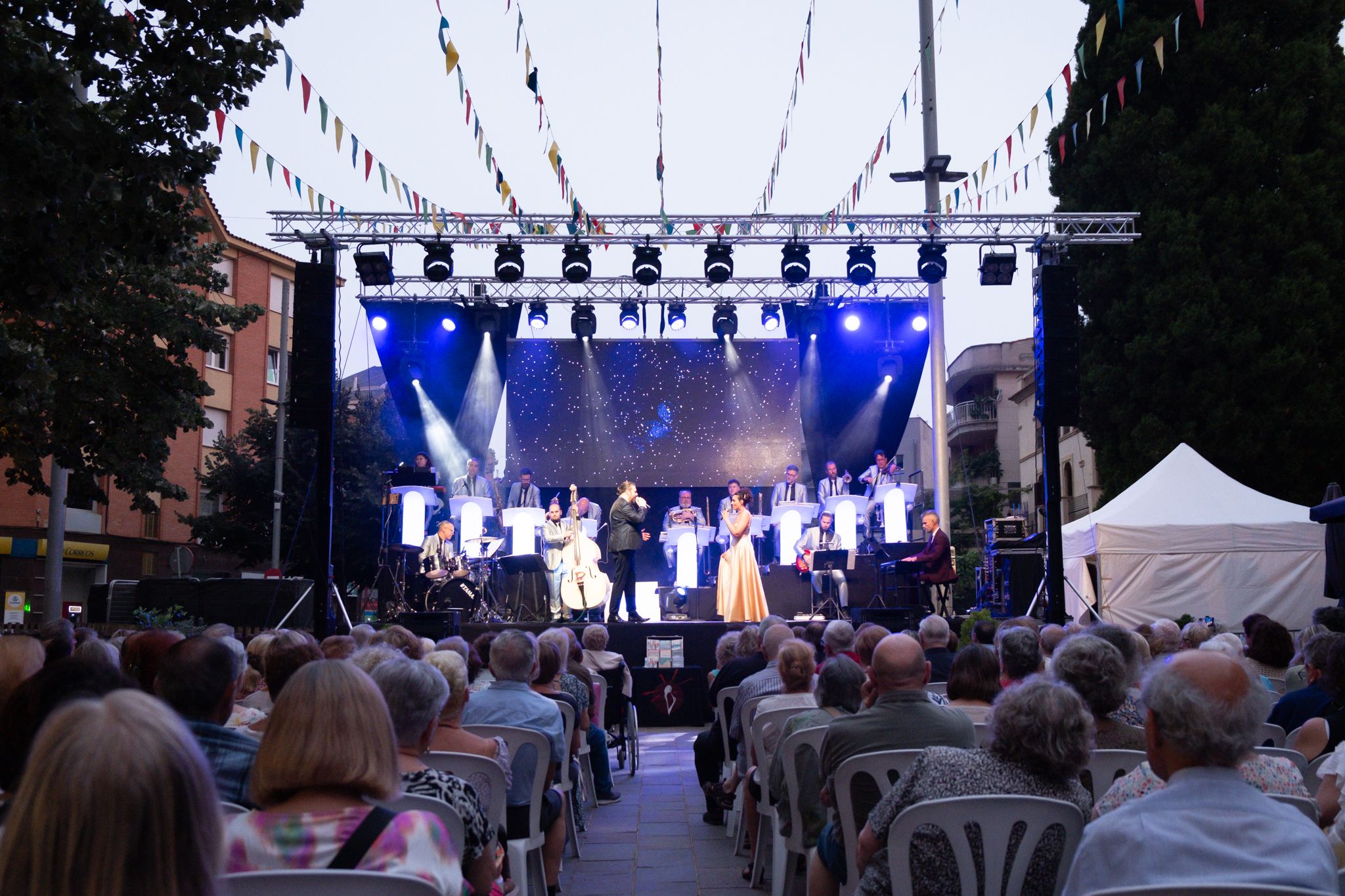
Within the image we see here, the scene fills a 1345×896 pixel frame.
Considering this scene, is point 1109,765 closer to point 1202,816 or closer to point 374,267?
point 1202,816

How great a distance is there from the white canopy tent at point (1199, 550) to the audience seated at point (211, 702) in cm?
1393

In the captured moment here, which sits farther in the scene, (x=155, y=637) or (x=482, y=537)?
(x=482, y=537)

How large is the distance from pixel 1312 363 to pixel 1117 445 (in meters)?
3.65

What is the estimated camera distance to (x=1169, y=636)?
651cm

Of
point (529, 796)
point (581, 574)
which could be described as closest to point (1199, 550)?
point (581, 574)

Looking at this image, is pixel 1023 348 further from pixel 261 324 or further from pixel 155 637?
pixel 155 637

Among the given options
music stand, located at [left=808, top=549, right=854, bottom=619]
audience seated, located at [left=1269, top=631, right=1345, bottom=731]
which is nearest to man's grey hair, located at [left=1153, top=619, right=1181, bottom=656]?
audience seated, located at [left=1269, top=631, right=1345, bottom=731]

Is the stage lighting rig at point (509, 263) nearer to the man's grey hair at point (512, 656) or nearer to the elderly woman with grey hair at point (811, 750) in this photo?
the man's grey hair at point (512, 656)

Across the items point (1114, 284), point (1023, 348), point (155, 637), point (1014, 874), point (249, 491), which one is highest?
point (1023, 348)

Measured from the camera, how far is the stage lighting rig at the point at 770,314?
715 inches

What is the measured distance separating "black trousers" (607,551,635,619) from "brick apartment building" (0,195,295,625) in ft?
38.2

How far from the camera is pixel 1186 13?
22859mm

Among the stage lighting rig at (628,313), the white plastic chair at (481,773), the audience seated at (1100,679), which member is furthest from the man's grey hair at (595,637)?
the stage lighting rig at (628,313)

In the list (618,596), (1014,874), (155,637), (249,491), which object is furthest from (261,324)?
(1014,874)
